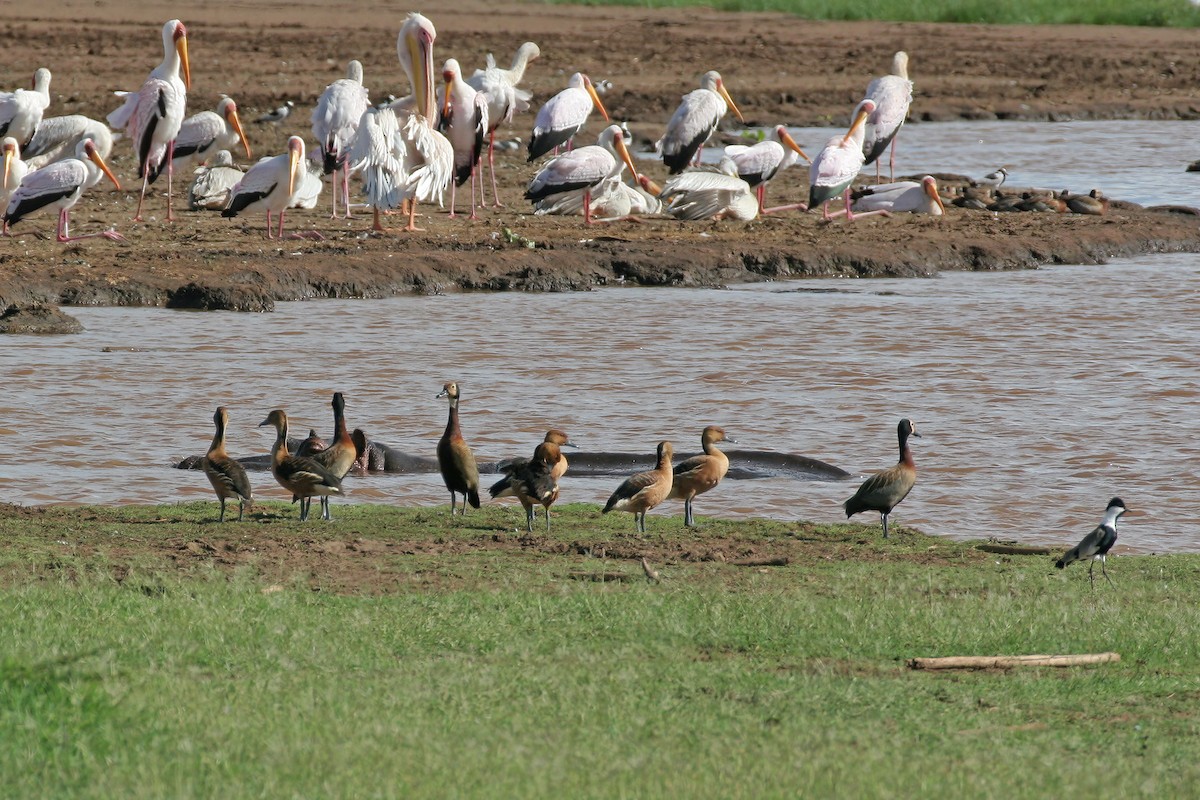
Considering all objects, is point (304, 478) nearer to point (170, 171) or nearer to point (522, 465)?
point (522, 465)

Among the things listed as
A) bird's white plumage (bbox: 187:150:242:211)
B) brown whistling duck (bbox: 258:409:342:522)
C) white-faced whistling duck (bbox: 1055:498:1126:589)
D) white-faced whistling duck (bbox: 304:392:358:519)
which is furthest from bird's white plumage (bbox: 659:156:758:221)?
white-faced whistling duck (bbox: 1055:498:1126:589)

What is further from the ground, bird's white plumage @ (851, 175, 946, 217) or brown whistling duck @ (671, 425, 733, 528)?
bird's white plumage @ (851, 175, 946, 217)

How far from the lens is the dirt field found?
16391mm

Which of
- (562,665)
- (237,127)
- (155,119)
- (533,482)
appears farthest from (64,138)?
(562,665)

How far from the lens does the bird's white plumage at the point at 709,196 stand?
19.6 meters

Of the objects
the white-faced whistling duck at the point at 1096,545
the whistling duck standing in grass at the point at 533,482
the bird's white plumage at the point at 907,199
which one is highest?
the bird's white plumage at the point at 907,199

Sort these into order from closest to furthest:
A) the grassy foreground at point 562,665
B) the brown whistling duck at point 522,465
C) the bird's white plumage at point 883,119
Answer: the grassy foreground at point 562,665 < the brown whistling duck at point 522,465 < the bird's white plumage at point 883,119

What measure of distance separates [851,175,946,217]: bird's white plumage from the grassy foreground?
12.6 m

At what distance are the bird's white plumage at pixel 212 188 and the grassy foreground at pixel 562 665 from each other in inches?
457

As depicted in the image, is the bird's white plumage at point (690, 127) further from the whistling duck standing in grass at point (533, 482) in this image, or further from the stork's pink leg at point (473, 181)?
the whistling duck standing in grass at point (533, 482)

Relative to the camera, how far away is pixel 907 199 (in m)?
20.9

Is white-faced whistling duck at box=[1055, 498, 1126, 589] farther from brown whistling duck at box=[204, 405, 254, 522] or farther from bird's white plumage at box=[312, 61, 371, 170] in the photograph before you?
bird's white plumage at box=[312, 61, 371, 170]

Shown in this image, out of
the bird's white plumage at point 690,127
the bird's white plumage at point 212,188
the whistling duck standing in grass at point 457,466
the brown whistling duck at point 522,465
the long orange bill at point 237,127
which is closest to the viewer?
the brown whistling duck at point 522,465

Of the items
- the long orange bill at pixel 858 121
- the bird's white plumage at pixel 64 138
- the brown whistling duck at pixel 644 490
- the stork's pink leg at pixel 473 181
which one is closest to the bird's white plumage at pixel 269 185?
the stork's pink leg at pixel 473 181
